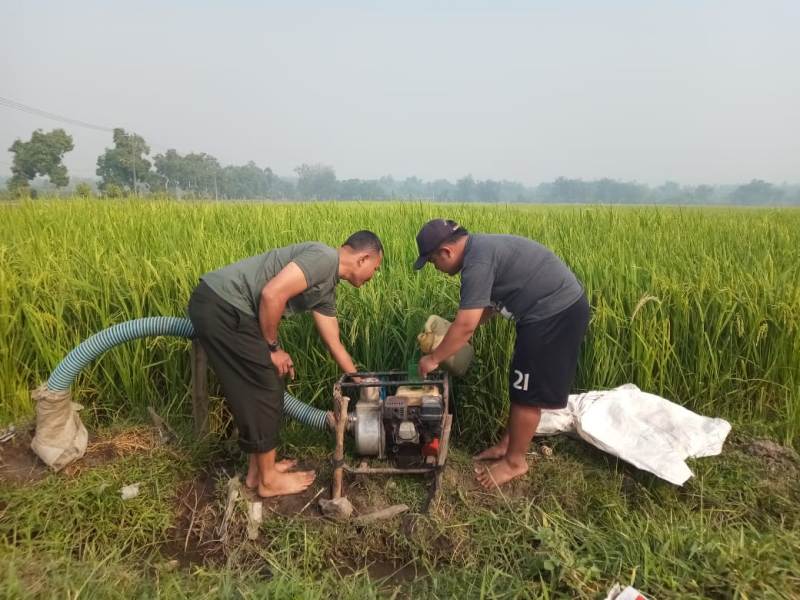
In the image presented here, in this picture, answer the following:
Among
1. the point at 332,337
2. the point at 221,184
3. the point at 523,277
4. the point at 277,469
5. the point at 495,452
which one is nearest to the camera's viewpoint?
the point at 523,277

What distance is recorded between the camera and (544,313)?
233 cm

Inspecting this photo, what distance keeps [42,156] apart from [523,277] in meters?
51.1

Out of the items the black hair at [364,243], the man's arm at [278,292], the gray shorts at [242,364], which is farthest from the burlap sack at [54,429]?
the black hair at [364,243]

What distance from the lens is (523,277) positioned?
2.33 meters

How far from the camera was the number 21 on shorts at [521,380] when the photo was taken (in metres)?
2.37

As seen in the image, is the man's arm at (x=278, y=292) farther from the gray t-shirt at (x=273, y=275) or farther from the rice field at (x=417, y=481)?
the rice field at (x=417, y=481)

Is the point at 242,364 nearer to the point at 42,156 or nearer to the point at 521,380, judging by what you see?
the point at 521,380

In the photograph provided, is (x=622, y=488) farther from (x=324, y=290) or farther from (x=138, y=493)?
(x=138, y=493)

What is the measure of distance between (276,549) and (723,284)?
9.66 feet

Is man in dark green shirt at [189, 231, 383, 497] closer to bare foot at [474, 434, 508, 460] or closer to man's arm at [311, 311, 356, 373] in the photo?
man's arm at [311, 311, 356, 373]

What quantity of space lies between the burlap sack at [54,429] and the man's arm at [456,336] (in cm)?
172

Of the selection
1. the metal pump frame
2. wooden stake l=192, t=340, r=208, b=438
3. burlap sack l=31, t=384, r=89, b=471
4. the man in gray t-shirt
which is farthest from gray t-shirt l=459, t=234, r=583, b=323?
burlap sack l=31, t=384, r=89, b=471

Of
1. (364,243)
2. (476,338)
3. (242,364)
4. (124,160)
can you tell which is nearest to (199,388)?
(242,364)

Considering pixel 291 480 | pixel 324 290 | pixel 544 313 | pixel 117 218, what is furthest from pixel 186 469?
pixel 117 218
